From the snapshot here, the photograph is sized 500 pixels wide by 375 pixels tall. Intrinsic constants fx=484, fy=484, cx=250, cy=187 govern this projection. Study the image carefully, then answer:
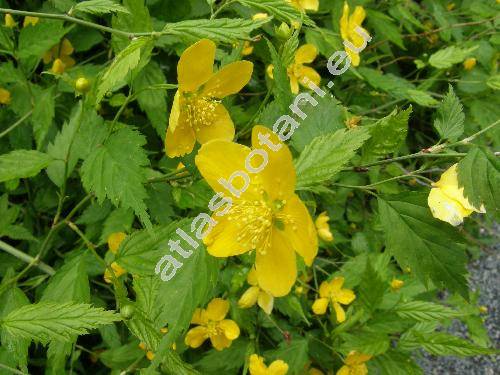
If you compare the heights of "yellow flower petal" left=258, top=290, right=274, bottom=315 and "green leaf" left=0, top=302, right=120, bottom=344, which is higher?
"green leaf" left=0, top=302, right=120, bottom=344

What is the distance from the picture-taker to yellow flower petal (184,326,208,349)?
160 centimetres

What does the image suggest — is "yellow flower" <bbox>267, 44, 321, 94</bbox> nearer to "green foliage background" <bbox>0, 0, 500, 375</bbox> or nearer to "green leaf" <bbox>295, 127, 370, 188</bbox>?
"green foliage background" <bbox>0, 0, 500, 375</bbox>

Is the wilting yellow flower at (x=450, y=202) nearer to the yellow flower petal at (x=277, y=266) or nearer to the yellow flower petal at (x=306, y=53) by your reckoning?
the yellow flower petal at (x=277, y=266)

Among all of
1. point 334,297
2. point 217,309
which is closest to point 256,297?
point 217,309

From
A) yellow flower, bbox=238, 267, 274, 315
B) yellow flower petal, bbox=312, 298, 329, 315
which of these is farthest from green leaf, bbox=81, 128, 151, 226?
yellow flower petal, bbox=312, 298, 329, 315

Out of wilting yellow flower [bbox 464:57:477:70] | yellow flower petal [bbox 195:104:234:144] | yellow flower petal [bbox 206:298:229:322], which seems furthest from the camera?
wilting yellow flower [bbox 464:57:477:70]

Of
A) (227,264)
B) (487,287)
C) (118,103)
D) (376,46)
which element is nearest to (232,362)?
(227,264)

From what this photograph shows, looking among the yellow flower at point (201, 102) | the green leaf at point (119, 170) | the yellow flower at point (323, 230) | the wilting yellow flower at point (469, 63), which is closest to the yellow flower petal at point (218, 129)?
the yellow flower at point (201, 102)

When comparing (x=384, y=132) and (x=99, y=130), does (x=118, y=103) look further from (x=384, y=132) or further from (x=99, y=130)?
(x=384, y=132)

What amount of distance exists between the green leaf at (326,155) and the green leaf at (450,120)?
0.20 meters

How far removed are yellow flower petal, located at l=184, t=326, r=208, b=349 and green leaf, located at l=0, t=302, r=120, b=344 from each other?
0.66 m

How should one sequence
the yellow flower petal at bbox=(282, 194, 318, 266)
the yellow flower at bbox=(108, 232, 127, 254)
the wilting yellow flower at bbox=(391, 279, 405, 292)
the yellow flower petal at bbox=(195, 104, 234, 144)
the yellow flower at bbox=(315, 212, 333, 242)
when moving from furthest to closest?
the wilting yellow flower at bbox=(391, 279, 405, 292) < the yellow flower at bbox=(315, 212, 333, 242) < the yellow flower at bbox=(108, 232, 127, 254) < the yellow flower petal at bbox=(195, 104, 234, 144) < the yellow flower petal at bbox=(282, 194, 318, 266)

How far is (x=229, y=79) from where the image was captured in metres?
1.05

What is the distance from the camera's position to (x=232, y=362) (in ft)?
5.30
